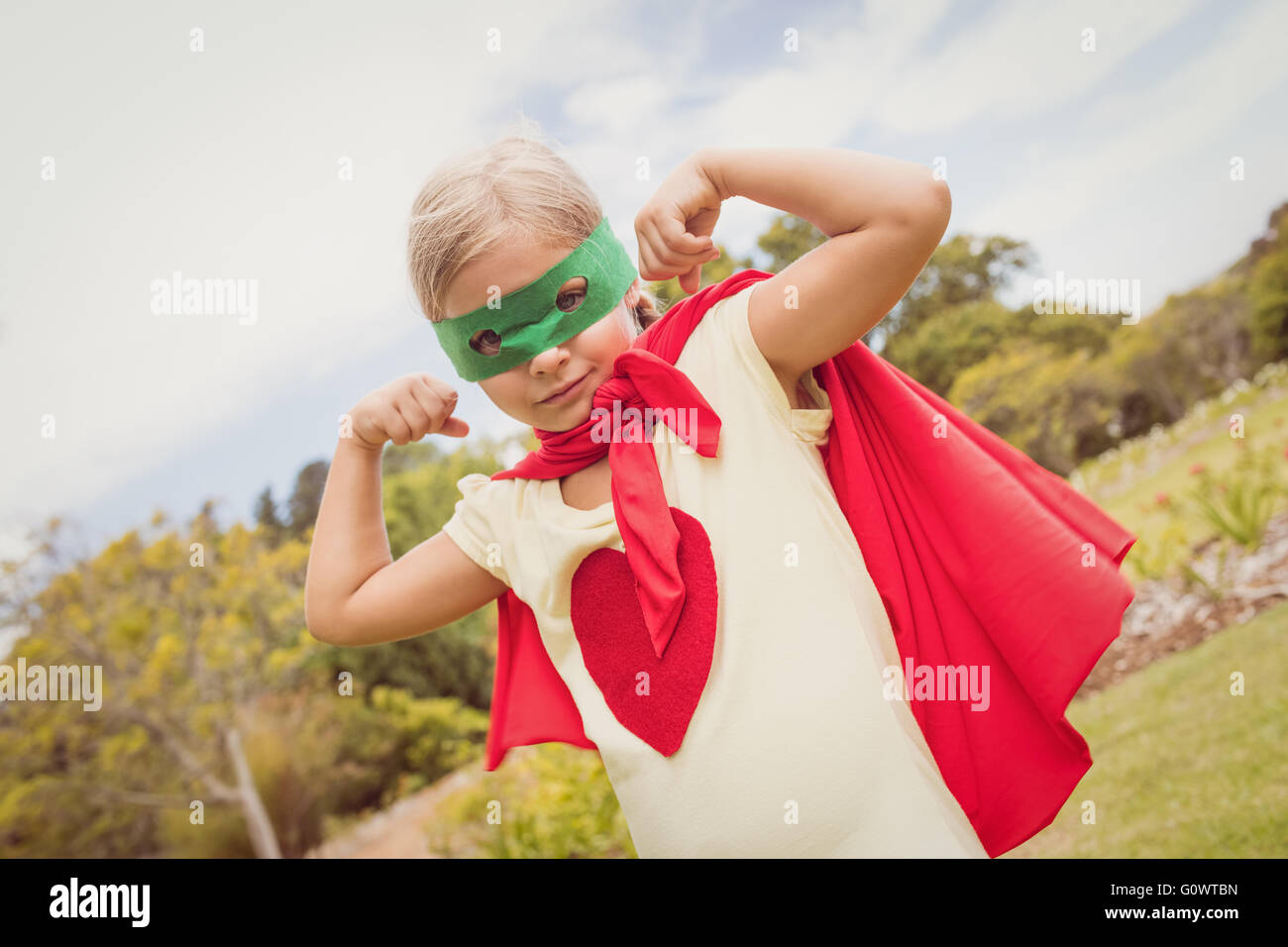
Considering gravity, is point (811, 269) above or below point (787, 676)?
above

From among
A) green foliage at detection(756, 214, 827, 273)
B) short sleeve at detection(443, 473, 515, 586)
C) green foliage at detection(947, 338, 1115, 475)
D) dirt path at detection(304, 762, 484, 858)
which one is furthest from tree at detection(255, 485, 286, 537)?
short sleeve at detection(443, 473, 515, 586)

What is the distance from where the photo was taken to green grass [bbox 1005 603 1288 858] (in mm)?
3088

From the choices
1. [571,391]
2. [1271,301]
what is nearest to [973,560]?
[571,391]

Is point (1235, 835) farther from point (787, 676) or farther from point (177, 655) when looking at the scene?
point (177, 655)

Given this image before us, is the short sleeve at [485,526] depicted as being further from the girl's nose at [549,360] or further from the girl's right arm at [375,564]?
the girl's nose at [549,360]

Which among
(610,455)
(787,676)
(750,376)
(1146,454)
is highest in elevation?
(1146,454)

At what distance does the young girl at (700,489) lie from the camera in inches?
51.4

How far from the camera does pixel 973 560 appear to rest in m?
1.57

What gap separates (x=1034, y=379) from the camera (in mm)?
7941

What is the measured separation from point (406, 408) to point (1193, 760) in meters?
3.65
